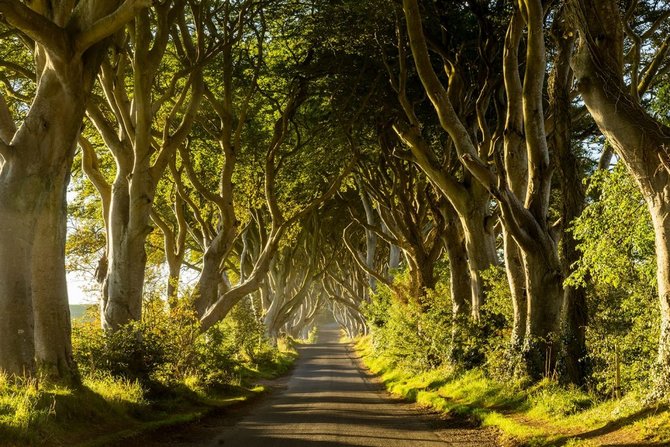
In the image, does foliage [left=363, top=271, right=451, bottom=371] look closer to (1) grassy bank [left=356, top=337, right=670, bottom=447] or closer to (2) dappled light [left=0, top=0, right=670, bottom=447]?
(2) dappled light [left=0, top=0, right=670, bottom=447]

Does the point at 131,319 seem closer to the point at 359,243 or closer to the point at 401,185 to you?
the point at 401,185

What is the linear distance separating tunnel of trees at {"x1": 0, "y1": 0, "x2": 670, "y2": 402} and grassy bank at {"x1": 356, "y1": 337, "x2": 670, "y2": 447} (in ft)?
1.61

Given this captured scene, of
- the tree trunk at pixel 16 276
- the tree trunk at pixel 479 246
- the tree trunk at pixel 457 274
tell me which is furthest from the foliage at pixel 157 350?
the tree trunk at pixel 479 246

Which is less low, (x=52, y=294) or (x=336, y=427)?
(x=52, y=294)

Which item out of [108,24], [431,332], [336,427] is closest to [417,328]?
[431,332]

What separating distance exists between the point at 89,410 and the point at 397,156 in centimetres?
1120

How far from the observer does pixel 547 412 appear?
10.9 m

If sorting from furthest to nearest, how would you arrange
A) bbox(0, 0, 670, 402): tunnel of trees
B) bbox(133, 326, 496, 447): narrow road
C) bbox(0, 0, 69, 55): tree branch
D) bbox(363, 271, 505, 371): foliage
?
1. bbox(363, 271, 505, 371): foliage
2. bbox(133, 326, 496, 447): narrow road
3. bbox(0, 0, 670, 402): tunnel of trees
4. bbox(0, 0, 69, 55): tree branch

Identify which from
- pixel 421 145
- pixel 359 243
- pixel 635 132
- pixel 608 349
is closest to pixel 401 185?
pixel 421 145

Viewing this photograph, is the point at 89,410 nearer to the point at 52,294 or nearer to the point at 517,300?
the point at 52,294

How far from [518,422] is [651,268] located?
127 inches

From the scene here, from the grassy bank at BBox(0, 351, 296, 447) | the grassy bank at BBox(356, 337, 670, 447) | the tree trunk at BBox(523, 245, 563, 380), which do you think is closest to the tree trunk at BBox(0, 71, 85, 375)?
the grassy bank at BBox(0, 351, 296, 447)

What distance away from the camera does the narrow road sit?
33.6 feet

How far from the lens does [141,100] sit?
14.8 metres
